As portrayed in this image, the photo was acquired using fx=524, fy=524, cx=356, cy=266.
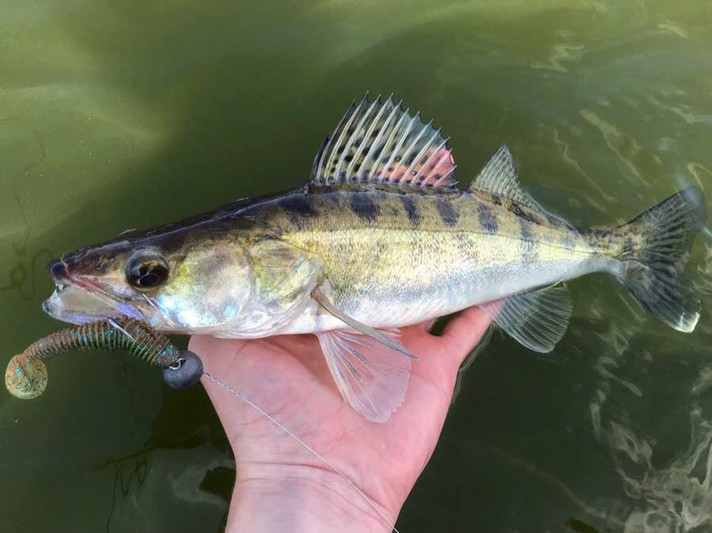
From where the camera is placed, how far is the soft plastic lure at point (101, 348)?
74.7 inches

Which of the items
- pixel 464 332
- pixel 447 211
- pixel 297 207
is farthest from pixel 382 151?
pixel 464 332

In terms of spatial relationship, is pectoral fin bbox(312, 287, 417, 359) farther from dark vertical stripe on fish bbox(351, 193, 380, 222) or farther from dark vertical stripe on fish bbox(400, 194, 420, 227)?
dark vertical stripe on fish bbox(400, 194, 420, 227)

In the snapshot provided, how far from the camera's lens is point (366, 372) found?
2.50 metres

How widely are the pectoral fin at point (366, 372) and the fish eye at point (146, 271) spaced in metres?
0.82

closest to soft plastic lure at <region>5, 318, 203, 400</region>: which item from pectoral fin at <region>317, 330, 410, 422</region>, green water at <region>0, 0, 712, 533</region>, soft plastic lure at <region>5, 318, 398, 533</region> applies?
soft plastic lure at <region>5, 318, 398, 533</region>

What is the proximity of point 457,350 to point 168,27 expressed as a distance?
10.2 feet

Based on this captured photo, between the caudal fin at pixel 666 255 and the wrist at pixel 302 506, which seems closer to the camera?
the wrist at pixel 302 506

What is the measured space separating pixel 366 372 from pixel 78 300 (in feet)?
4.20

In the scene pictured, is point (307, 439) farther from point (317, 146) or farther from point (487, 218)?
point (317, 146)

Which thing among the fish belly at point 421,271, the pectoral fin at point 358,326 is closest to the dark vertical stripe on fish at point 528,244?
the fish belly at point 421,271

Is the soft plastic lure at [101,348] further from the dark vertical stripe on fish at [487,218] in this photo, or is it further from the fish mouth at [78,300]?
the dark vertical stripe on fish at [487,218]

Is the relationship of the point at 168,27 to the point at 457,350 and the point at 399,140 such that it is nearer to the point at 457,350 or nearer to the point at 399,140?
the point at 399,140

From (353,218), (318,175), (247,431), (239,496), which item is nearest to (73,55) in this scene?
(318,175)

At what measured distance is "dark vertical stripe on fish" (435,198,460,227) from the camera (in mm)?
2773
